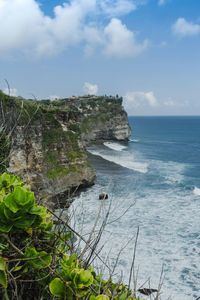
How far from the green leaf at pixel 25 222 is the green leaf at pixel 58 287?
0.46 metres

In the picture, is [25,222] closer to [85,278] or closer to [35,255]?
[35,255]

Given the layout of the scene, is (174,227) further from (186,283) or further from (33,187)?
(33,187)

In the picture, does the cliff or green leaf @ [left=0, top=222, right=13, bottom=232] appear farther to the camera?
the cliff

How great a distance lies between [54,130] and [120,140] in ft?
167

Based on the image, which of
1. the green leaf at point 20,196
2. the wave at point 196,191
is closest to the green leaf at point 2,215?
the green leaf at point 20,196

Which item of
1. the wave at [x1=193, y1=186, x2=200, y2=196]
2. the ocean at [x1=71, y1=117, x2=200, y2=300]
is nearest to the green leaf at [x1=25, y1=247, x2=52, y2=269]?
the ocean at [x1=71, y1=117, x2=200, y2=300]

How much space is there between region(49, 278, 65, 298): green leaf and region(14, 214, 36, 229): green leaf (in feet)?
1.52

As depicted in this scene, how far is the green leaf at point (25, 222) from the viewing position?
6.35 feet

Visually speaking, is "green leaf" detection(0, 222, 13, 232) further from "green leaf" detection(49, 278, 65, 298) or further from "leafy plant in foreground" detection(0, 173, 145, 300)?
"green leaf" detection(49, 278, 65, 298)

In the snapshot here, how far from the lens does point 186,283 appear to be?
13070 millimetres

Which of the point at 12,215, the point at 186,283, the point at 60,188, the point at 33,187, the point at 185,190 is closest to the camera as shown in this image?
the point at 12,215

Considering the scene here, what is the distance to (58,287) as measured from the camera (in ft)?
6.09

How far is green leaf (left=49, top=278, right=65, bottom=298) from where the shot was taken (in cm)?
183

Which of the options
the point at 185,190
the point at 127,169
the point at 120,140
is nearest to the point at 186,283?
the point at 185,190
